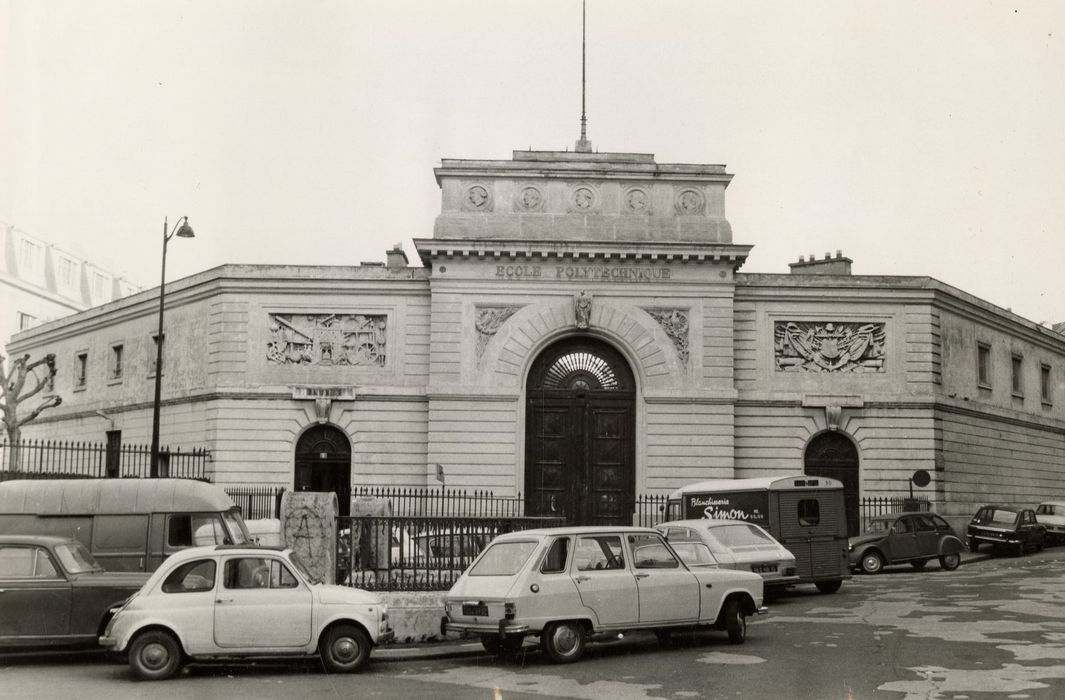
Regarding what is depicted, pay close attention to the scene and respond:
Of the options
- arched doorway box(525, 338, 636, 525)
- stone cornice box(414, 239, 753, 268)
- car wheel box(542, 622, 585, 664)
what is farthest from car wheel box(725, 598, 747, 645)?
stone cornice box(414, 239, 753, 268)

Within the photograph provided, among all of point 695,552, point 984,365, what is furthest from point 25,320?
point 695,552

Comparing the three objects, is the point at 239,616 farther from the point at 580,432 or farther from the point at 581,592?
the point at 580,432

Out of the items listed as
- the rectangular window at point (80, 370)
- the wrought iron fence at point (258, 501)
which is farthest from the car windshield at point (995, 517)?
the rectangular window at point (80, 370)

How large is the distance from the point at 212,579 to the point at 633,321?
20.8 m

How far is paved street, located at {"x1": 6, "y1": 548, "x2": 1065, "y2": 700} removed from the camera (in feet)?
35.0

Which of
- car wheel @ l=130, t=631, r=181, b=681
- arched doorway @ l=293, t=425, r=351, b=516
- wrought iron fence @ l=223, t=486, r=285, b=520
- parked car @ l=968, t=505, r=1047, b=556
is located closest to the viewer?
car wheel @ l=130, t=631, r=181, b=681

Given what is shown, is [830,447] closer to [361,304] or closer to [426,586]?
[361,304]

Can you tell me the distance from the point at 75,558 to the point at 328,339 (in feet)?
64.2

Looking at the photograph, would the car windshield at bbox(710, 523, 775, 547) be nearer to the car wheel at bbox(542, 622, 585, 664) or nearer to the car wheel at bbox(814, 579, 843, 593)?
the car wheel at bbox(814, 579, 843, 593)

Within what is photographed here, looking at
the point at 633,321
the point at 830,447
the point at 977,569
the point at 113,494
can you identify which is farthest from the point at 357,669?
the point at 830,447

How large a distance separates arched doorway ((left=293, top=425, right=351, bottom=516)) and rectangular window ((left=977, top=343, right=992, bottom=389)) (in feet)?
66.8

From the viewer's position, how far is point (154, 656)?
11891mm

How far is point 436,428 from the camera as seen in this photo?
31.5 meters

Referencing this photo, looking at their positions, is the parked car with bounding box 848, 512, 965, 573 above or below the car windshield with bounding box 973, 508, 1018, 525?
below
